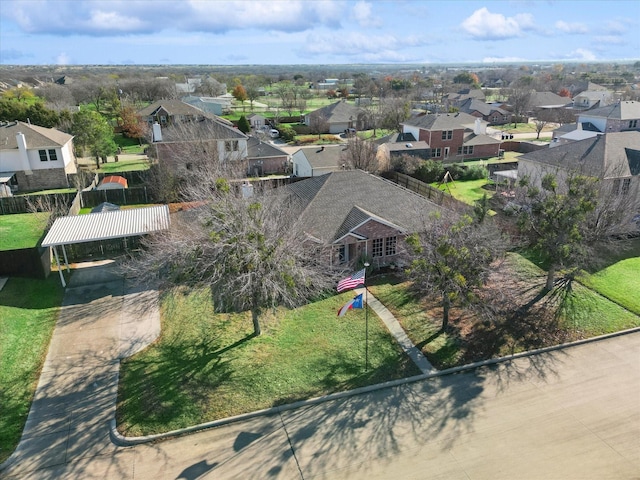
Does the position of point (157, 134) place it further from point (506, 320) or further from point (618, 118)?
point (618, 118)

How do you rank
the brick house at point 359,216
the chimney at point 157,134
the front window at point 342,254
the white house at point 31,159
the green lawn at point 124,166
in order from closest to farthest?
1. the brick house at point 359,216
2. the front window at point 342,254
3. the chimney at point 157,134
4. the white house at point 31,159
5. the green lawn at point 124,166

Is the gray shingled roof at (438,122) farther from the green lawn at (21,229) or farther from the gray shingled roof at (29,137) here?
the green lawn at (21,229)

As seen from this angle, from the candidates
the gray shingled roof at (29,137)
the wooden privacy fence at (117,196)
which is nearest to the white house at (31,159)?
the gray shingled roof at (29,137)

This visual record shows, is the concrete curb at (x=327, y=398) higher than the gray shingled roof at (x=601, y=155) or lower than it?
lower

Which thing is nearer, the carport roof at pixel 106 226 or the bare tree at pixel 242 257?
the bare tree at pixel 242 257

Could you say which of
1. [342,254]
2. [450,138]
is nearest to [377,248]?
[342,254]

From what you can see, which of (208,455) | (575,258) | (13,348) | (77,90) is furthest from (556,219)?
(77,90)
